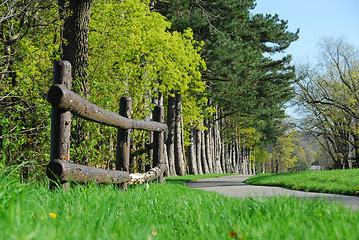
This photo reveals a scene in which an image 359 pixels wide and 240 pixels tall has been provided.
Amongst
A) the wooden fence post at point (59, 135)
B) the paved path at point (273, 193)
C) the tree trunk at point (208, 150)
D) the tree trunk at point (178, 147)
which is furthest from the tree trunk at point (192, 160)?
the wooden fence post at point (59, 135)

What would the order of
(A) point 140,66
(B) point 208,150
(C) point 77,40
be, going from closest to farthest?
(C) point 77,40 < (A) point 140,66 < (B) point 208,150

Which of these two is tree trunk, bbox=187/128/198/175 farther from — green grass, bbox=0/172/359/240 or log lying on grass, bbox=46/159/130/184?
green grass, bbox=0/172/359/240

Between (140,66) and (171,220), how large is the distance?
1188 centimetres

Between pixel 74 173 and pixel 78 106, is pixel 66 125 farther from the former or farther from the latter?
pixel 74 173

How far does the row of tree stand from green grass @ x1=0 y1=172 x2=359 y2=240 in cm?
62

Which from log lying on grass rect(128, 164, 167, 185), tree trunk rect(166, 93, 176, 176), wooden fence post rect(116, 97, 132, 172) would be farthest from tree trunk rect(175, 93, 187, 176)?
wooden fence post rect(116, 97, 132, 172)

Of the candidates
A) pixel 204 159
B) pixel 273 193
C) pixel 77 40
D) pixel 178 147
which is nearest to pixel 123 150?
pixel 273 193

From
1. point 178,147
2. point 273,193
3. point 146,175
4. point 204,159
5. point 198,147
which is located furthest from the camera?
point 204,159

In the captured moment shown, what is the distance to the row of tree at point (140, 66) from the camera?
7031 millimetres

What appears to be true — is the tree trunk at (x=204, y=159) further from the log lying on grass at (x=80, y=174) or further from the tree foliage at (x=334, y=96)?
the log lying on grass at (x=80, y=174)

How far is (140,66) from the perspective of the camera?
14.5 metres

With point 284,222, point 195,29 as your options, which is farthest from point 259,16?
point 284,222

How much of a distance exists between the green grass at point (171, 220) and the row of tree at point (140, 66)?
2.04 feet

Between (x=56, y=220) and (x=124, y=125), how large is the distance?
11.1ft
